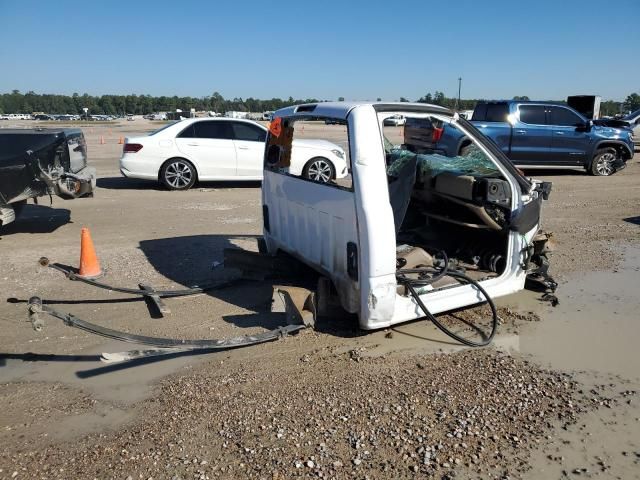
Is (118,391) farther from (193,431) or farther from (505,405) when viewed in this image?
(505,405)

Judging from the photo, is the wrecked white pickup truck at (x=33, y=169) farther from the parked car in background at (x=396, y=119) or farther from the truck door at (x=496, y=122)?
the truck door at (x=496, y=122)

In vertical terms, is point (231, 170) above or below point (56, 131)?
below

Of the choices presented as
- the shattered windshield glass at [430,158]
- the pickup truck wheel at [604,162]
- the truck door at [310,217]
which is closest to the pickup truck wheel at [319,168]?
the shattered windshield glass at [430,158]

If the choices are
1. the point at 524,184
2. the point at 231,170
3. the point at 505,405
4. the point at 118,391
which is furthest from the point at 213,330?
the point at 231,170

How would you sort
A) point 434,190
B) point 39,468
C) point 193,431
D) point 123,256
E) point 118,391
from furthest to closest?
point 123,256 → point 434,190 → point 118,391 → point 193,431 → point 39,468

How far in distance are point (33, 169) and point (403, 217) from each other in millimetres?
5503

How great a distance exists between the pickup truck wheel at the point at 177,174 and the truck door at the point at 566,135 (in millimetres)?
9376

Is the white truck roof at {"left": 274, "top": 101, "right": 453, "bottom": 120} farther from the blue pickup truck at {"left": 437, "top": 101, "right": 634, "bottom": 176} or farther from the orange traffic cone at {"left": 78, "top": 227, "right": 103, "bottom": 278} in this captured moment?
the blue pickup truck at {"left": 437, "top": 101, "right": 634, "bottom": 176}

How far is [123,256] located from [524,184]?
4839mm

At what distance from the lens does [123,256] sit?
679 cm

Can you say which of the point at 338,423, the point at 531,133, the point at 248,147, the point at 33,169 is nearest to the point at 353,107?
the point at 338,423

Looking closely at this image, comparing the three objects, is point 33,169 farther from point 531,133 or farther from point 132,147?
point 531,133

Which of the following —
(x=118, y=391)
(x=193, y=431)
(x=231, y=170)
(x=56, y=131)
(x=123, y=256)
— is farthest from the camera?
(x=231, y=170)

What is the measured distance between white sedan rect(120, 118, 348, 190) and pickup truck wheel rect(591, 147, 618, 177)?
747 cm
